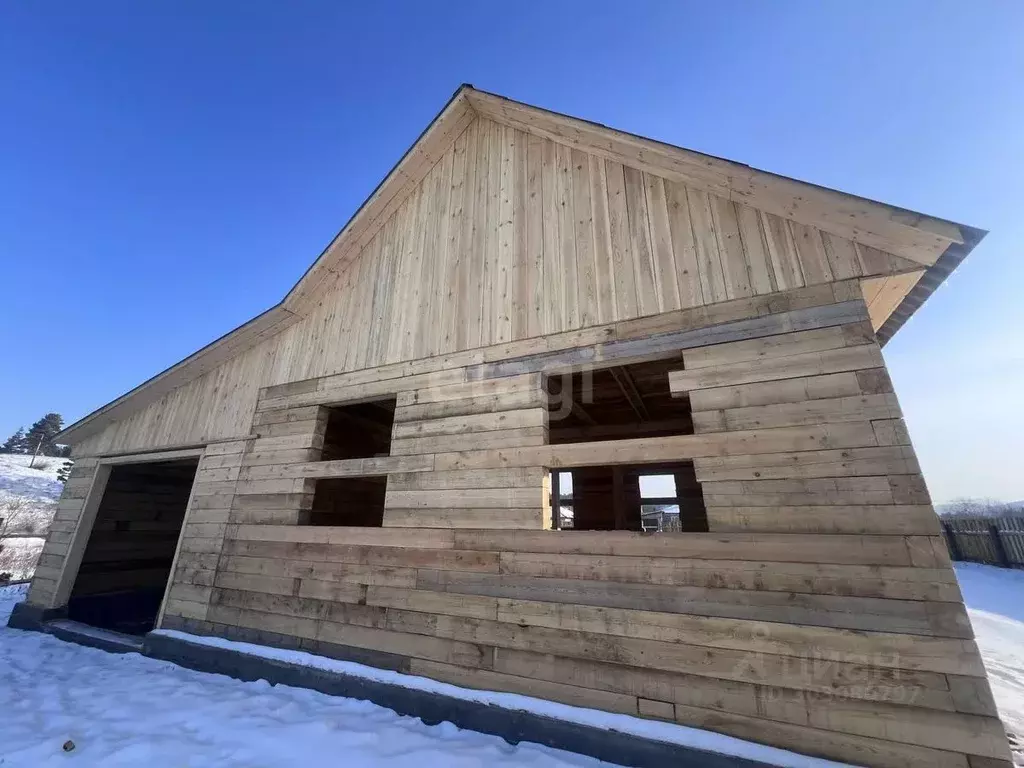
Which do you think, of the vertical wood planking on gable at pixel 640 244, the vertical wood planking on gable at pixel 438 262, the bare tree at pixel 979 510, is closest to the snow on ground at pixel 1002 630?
the vertical wood planking on gable at pixel 640 244

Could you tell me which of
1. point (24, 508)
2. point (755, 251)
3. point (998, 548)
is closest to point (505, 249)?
point (755, 251)

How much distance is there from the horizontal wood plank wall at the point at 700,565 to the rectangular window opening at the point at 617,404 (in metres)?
1.35

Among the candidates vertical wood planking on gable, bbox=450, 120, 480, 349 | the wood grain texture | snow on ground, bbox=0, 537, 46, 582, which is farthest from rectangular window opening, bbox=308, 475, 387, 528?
snow on ground, bbox=0, 537, 46, 582

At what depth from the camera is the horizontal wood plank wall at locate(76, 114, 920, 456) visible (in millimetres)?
4418

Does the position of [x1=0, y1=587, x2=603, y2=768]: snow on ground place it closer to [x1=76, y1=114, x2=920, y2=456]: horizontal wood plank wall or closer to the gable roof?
[x1=76, y1=114, x2=920, y2=456]: horizontal wood plank wall

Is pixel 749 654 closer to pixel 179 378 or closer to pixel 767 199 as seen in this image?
pixel 767 199

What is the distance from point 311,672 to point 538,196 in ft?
21.2

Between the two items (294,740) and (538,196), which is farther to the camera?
(538,196)

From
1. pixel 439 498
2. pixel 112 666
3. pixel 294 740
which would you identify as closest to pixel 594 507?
pixel 439 498

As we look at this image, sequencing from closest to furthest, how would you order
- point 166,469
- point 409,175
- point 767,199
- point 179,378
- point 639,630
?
point 639,630 → point 767,199 → point 409,175 → point 179,378 → point 166,469

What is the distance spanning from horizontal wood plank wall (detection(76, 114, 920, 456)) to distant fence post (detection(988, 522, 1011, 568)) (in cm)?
1554

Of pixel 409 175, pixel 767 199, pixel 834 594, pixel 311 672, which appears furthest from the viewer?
pixel 409 175

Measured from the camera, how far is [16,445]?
6944cm

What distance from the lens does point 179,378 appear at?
7895 millimetres
